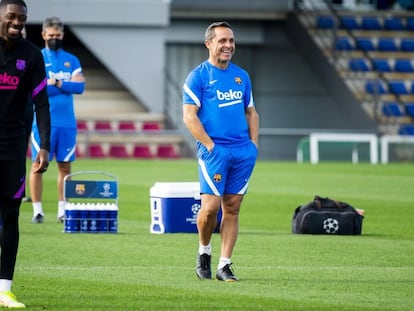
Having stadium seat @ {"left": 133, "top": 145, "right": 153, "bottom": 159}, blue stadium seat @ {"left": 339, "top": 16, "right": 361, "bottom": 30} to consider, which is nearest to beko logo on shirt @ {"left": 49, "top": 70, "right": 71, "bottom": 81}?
stadium seat @ {"left": 133, "top": 145, "right": 153, "bottom": 159}

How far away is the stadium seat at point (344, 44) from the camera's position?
40422 millimetres

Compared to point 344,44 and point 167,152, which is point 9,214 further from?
point 344,44

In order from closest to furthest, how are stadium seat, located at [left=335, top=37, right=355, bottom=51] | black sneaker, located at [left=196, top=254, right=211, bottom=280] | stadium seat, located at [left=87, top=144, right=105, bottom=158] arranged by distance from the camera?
black sneaker, located at [left=196, top=254, right=211, bottom=280] → stadium seat, located at [left=87, top=144, right=105, bottom=158] → stadium seat, located at [left=335, top=37, right=355, bottom=51]

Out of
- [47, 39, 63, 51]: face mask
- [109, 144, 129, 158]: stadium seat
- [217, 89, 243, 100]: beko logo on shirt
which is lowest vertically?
[109, 144, 129, 158]: stadium seat

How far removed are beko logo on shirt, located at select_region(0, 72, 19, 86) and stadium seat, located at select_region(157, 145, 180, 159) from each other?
94.3ft

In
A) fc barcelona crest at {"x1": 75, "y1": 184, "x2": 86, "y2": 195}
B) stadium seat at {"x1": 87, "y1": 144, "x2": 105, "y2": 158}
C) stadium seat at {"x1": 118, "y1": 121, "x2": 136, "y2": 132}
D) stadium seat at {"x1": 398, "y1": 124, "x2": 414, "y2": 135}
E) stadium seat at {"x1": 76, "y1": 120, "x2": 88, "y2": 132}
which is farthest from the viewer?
stadium seat at {"x1": 118, "y1": 121, "x2": 136, "y2": 132}

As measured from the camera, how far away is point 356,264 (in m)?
11.9

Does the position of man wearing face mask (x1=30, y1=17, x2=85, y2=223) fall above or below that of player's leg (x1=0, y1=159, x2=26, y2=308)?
above

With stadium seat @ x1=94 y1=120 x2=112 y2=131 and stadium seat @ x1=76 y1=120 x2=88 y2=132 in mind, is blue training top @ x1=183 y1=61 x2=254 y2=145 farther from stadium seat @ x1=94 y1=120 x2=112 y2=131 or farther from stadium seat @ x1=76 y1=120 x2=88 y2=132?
stadium seat @ x1=94 y1=120 x2=112 y2=131

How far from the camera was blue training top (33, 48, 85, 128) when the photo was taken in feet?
53.4

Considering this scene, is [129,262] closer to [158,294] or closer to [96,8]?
[158,294]

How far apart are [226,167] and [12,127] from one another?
2159 millimetres

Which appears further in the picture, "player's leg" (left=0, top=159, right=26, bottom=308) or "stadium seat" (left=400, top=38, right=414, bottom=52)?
"stadium seat" (left=400, top=38, right=414, bottom=52)

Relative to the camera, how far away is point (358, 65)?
3969 centimetres
